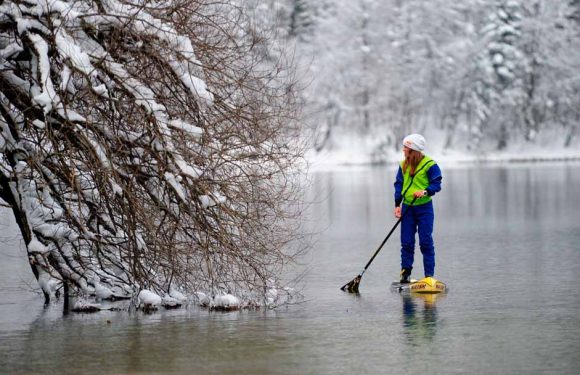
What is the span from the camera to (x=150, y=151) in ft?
38.9

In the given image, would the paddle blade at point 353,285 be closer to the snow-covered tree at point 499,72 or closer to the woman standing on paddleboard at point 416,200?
the woman standing on paddleboard at point 416,200

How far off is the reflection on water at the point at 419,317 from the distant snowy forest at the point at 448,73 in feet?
240

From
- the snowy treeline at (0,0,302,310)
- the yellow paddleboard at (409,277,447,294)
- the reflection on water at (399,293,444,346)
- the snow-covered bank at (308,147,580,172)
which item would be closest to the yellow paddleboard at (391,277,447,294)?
the yellow paddleboard at (409,277,447,294)

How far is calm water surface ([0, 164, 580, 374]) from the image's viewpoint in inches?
367

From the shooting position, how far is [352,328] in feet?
36.4

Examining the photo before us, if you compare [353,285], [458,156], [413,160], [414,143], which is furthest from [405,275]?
[458,156]

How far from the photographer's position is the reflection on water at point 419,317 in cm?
1044

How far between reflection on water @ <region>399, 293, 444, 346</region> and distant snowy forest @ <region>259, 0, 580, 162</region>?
73.1 meters

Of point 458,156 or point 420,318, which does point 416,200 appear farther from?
point 458,156

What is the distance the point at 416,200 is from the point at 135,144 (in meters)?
3.81

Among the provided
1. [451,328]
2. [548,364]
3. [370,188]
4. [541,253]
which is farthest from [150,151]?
[370,188]

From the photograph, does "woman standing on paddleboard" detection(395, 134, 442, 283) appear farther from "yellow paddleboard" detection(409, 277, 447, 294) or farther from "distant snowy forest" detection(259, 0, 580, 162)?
"distant snowy forest" detection(259, 0, 580, 162)

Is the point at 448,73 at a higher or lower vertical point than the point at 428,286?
higher

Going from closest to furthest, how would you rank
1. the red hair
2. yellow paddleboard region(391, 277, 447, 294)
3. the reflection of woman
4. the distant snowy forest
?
the reflection of woman, yellow paddleboard region(391, 277, 447, 294), the red hair, the distant snowy forest
